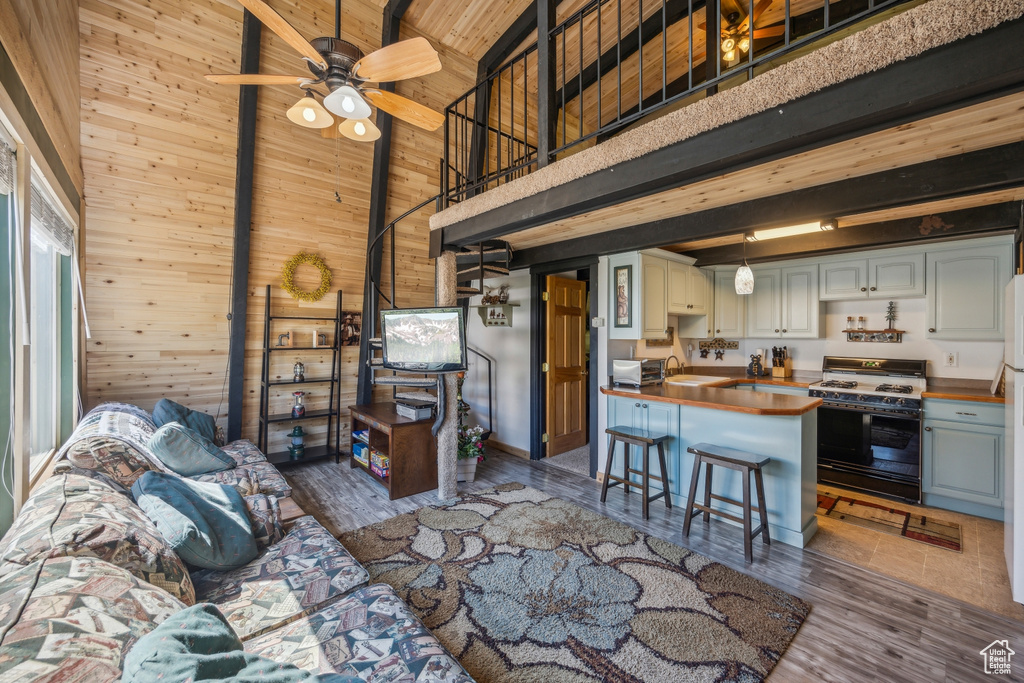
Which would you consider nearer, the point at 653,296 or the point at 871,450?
the point at 871,450

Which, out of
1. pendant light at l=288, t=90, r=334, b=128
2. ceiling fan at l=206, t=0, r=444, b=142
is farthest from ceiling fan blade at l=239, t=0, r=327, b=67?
pendant light at l=288, t=90, r=334, b=128

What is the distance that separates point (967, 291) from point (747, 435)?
7.64ft

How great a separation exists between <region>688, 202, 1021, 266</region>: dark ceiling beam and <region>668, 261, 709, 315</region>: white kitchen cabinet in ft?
1.26

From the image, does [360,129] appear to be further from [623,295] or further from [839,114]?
[839,114]

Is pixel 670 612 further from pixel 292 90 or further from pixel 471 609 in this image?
pixel 292 90

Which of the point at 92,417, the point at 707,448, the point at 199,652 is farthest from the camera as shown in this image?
the point at 707,448

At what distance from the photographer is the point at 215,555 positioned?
179 cm

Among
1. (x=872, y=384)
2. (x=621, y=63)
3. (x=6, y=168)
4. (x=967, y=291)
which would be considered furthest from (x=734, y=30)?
(x=6, y=168)

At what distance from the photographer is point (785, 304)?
4527mm

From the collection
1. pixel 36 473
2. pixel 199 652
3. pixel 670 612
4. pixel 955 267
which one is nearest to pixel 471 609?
pixel 670 612

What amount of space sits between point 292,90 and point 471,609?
432 cm

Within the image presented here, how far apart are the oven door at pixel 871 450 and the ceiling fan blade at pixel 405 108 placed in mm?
4137

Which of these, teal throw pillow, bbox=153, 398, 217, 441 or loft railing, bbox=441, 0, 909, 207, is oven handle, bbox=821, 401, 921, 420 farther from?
teal throw pillow, bbox=153, 398, 217, 441

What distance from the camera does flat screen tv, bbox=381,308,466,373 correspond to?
343 centimetres
